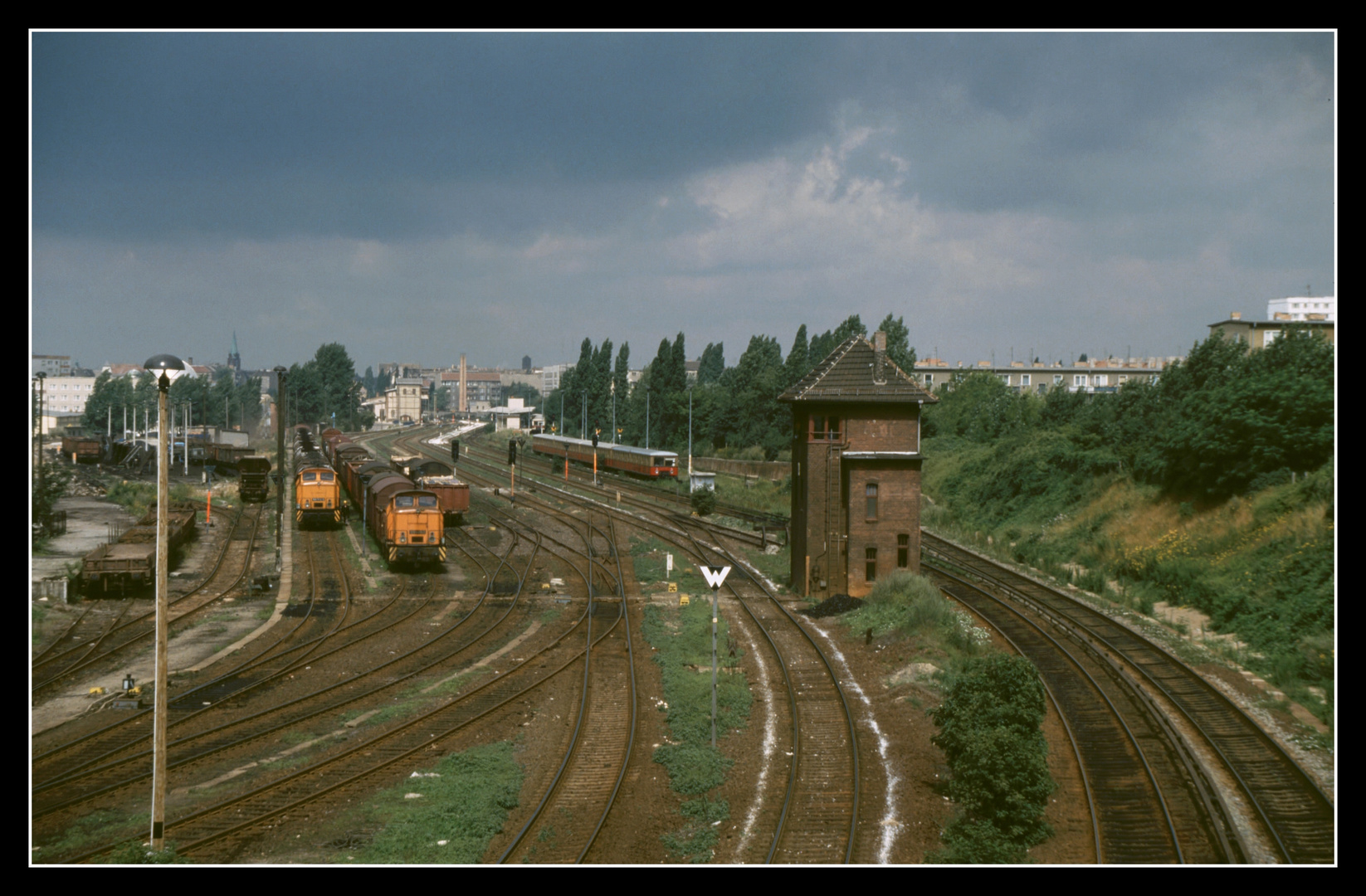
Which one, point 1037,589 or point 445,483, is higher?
point 445,483

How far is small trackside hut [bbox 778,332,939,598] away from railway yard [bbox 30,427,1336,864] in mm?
2442

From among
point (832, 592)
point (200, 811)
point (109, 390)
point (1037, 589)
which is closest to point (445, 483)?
point (832, 592)

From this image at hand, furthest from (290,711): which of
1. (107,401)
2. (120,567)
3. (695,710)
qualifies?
(107,401)

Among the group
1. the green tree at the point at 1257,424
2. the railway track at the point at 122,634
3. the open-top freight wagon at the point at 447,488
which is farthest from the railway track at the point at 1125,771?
the open-top freight wagon at the point at 447,488

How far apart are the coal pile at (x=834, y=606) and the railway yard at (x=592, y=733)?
614 millimetres

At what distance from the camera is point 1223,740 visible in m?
17.5

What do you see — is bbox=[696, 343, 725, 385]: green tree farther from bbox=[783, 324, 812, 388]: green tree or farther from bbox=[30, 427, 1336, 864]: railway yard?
bbox=[30, 427, 1336, 864]: railway yard

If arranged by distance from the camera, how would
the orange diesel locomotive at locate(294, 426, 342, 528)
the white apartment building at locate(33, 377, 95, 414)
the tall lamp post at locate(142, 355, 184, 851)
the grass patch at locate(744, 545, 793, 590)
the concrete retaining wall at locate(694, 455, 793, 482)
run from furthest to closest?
the white apartment building at locate(33, 377, 95, 414) → the concrete retaining wall at locate(694, 455, 793, 482) → the orange diesel locomotive at locate(294, 426, 342, 528) → the grass patch at locate(744, 545, 793, 590) → the tall lamp post at locate(142, 355, 184, 851)

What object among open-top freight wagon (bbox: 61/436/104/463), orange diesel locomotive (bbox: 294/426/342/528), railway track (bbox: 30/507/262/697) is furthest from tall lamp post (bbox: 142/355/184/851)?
open-top freight wagon (bbox: 61/436/104/463)

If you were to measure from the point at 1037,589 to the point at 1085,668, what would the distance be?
1127cm

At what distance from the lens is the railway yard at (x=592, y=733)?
44.1ft

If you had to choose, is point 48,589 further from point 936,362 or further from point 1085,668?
point 936,362

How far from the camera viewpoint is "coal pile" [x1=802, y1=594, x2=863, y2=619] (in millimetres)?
28719

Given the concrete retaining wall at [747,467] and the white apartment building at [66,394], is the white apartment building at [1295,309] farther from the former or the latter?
the white apartment building at [66,394]
